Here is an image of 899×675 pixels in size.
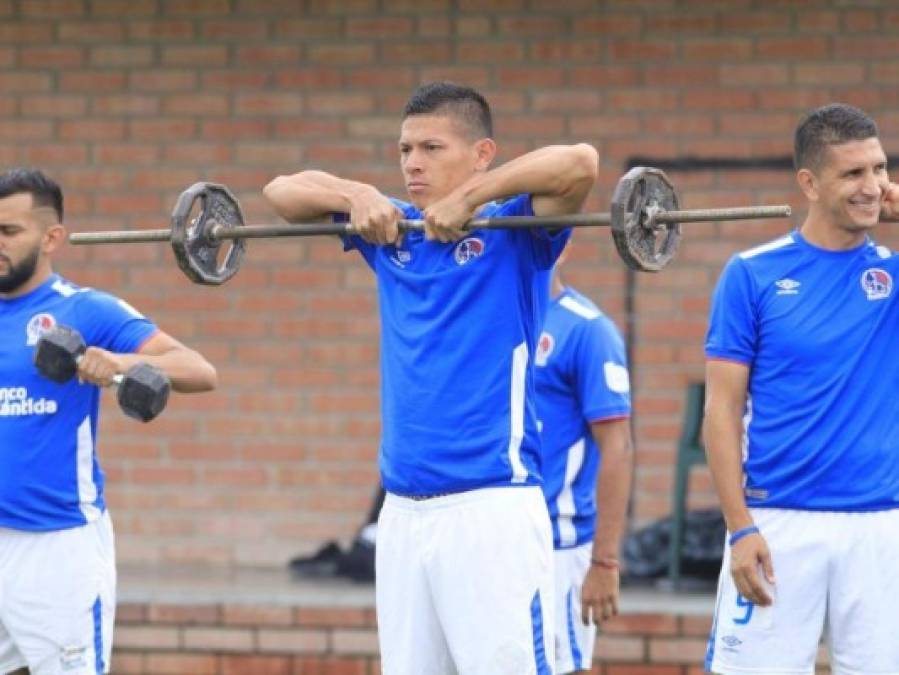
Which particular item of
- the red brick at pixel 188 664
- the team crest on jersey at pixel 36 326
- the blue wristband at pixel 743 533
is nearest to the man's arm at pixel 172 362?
the team crest on jersey at pixel 36 326

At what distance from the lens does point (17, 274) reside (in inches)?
270

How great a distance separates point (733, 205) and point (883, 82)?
0.78 m

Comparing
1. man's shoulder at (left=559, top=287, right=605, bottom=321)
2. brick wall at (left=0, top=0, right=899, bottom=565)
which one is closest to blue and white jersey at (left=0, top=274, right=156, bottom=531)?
man's shoulder at (left=559, top=287, right=605, bottom=321)

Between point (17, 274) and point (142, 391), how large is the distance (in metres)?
0.78

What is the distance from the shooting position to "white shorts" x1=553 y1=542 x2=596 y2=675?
287 inches

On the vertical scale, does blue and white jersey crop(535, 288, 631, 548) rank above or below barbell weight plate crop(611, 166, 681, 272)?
below

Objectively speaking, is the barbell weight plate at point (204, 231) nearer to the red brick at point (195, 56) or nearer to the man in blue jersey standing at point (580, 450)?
the man in blue jersey standing at point (580, 450)

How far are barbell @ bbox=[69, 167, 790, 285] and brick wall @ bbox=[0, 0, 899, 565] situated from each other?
2.90m

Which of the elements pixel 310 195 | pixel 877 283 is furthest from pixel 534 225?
pixel 877 283

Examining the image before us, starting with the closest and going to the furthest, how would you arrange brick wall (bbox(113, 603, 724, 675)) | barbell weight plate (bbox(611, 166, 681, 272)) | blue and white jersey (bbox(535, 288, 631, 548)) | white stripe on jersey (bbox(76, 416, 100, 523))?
barbell weight plate (bbox(611, 166, 681, 272)), white stripe on jersey (bbox(76, 416, 100, 523)), blue and white jersey (bbox(535, 288, 631, 548)), brick wall (bbox(113, 603, 724, 675))

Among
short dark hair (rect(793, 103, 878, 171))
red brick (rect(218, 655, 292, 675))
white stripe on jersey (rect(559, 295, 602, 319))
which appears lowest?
red brick (rect(218, 655, 292, 675))

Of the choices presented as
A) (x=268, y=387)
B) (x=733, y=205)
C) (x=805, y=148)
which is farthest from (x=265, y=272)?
(x=805, y=148)

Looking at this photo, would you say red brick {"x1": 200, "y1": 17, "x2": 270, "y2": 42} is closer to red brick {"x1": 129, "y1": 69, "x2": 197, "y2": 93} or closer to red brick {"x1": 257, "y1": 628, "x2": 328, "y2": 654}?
red brick {"x1": 129, "y1": 69, "x2": 197, "y2": 93}

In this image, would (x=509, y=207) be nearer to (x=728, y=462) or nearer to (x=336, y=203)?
(x=336, y=203)
